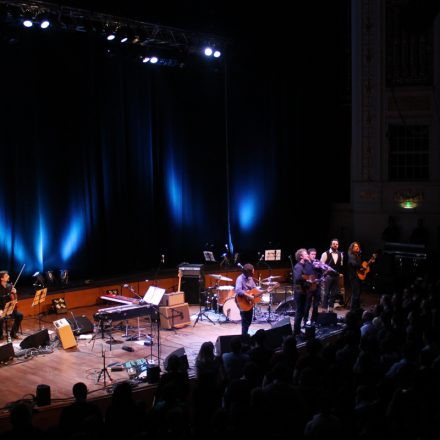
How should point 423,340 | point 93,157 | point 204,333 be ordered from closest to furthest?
point 423,340 < point 204,333 < point 93,157

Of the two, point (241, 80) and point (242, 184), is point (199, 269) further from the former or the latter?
point (241, 80)

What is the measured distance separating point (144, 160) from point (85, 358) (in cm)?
732

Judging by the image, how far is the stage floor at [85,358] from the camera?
32.1ft

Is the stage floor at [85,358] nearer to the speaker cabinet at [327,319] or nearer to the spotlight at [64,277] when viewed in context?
the speaker cabinet at [327,319]

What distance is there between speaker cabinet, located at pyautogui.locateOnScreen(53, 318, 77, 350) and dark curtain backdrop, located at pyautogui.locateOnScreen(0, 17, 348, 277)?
3727 millimetres

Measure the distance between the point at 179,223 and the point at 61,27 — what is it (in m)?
6.24

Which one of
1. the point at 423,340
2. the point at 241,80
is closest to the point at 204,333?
the point at 423,340

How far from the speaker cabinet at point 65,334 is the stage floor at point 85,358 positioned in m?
0.11

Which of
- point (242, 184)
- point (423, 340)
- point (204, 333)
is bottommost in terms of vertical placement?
point (204, 333)

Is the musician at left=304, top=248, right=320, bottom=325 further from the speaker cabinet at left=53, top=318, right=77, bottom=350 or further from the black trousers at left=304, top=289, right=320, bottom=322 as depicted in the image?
the speaker cabinet at left=53, top=318, right=77, bottom=350

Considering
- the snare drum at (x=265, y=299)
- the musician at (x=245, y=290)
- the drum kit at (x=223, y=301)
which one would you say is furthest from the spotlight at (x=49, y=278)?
the musician at (x=245, y=290)

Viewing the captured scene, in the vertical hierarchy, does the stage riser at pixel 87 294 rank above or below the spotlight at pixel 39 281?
below

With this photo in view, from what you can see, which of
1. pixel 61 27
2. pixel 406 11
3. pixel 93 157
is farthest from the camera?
pixel 93 157

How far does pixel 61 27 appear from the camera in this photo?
46.4 feet
